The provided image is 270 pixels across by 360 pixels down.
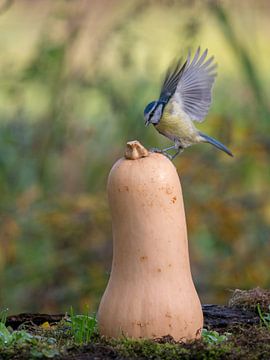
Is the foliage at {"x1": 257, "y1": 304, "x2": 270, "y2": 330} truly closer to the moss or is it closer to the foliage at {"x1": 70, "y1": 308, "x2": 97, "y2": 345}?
the moss

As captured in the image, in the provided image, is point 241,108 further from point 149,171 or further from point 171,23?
point 149,171

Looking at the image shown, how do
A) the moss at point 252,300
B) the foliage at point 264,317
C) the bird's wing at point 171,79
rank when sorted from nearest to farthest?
the foliage at point 264,317, the bird's wing at point 171,79, the moss at point 252,300

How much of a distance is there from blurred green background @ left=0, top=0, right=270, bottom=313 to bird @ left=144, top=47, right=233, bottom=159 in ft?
6.42

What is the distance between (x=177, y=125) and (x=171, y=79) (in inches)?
19.2

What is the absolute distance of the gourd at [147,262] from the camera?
3932 mm

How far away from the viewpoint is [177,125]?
5039 millimetres

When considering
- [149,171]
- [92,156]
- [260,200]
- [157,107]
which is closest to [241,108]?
[260,200]

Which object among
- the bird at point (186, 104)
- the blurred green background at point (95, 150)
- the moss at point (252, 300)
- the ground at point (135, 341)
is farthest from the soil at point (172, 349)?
the blurred green background at point (95, 150)

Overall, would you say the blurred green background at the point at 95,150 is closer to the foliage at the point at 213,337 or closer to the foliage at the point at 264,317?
the foliage at the point at 264,317

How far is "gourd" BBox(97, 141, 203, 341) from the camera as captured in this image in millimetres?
3932

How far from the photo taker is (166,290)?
13.0 feet

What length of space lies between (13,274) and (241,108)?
2530 mm

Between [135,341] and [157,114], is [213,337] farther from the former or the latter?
[157,114]

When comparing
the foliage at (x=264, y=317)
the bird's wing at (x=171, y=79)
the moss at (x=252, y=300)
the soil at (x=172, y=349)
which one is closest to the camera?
the soil at (x=172, y=349)
